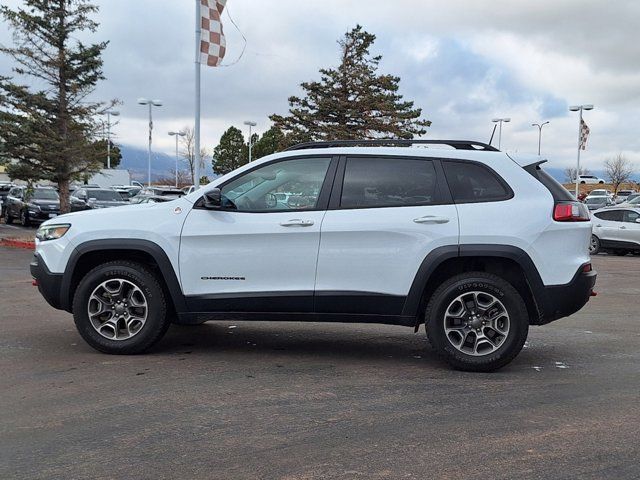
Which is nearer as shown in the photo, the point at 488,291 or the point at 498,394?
the point at 498,394

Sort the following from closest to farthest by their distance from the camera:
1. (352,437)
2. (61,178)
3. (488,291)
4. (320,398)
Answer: (352,437)
(320,398)
(488,291)
(61,178)

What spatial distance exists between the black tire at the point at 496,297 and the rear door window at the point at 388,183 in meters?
0.75

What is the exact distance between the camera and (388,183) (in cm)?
544

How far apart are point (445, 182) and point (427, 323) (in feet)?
3.96

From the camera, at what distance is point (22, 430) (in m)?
3.90

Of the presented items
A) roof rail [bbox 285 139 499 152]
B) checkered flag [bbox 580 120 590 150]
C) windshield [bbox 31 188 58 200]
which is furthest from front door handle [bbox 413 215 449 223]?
checkered flag [bbox 580 120 590 150]

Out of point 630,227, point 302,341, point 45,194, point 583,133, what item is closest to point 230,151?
point 583,133

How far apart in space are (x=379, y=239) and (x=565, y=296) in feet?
5.21

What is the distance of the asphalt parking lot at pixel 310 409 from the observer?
3441 mm

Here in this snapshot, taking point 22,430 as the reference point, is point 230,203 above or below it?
above

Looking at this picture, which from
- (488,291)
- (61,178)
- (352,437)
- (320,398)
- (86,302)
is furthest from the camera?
(61,178)

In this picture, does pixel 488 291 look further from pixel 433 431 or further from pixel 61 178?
pixel 61 178

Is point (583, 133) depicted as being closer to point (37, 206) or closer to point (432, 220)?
point (37, 206)

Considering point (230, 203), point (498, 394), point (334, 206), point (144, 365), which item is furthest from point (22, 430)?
point (498, 394)
